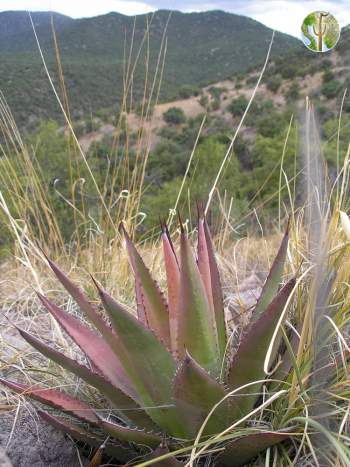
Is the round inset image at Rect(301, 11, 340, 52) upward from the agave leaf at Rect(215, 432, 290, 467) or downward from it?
upward

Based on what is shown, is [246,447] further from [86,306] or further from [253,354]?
[86,306]

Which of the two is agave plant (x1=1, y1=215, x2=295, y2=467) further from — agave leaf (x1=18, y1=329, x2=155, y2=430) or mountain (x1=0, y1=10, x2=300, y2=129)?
mountain (x1=0, y1=10, x2=300, y2=129)

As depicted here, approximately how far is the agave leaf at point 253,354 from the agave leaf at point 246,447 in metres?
0.08

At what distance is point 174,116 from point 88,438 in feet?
72.9

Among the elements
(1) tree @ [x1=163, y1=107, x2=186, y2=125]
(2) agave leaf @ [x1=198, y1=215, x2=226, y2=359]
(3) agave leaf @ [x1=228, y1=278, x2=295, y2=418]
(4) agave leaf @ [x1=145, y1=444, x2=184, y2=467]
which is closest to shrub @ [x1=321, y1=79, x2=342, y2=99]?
(2) agave leaf @ [x1=198, y1=215, x2=226, y2=359]

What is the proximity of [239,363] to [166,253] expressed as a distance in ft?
1.06

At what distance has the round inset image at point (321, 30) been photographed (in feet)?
3.70

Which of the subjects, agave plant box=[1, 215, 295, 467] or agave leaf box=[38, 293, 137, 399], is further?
agave leaf box=[38, 293, 137, 399]

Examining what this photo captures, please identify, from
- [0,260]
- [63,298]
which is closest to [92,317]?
[63,298]

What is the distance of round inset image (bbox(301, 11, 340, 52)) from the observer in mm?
1127

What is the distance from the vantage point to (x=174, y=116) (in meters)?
23.0

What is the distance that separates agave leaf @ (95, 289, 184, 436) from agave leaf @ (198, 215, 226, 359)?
177mm

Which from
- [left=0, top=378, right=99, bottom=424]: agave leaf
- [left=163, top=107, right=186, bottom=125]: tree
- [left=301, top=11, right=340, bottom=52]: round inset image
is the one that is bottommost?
[left=163, top=107, right=186, bottom=125]: tree

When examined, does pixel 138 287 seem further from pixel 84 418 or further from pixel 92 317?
pixel 84 418
